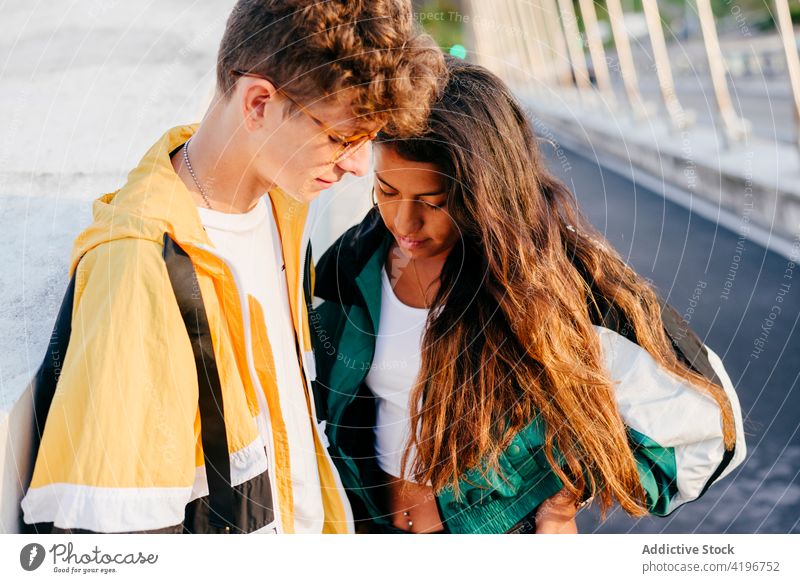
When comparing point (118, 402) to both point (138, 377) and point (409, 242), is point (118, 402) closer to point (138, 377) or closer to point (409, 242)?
point (138, 377)

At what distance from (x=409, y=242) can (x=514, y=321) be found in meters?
0.26

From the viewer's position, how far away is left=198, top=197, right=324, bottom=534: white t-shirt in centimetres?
134

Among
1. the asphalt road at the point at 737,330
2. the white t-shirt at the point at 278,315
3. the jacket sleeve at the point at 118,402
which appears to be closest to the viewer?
the jacket sleeve at the point at 118,402

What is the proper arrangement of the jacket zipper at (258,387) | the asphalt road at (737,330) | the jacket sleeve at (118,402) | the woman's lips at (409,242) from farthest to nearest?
the asphalt road at (737,330) < the woman's lips at (409,242) < the jacket zipper at (258,387) < the jacket sleeve at (118,402)

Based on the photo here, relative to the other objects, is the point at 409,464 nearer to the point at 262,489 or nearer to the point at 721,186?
the point at 262,489

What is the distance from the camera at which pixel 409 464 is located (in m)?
1.54

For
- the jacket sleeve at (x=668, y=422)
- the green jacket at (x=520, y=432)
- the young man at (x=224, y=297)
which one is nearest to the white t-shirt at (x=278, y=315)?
the young man at (x=224, y=297)

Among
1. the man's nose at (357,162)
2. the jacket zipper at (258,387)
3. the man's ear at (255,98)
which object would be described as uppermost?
the man's ear at (255,98)

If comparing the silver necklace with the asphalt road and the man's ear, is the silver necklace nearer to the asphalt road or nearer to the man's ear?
the man's ear

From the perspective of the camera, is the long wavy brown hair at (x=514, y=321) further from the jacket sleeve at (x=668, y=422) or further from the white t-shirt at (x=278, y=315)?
the white t-shirt at (x=278, y=315)

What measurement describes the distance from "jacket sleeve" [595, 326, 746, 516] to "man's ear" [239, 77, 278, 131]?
2.36ft

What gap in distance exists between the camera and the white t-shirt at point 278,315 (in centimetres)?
134

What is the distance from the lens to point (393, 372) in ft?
5.06
